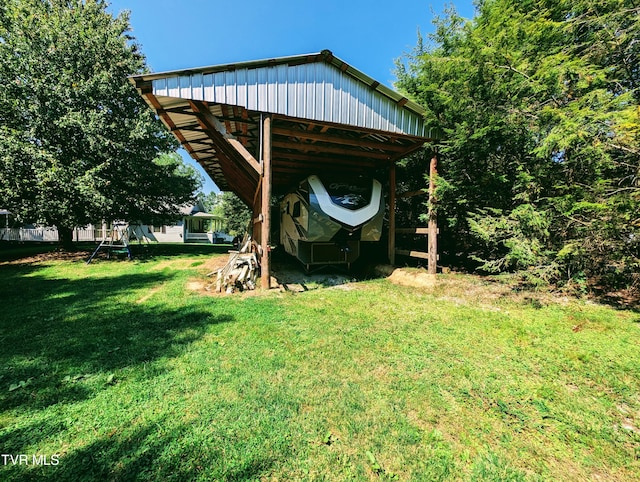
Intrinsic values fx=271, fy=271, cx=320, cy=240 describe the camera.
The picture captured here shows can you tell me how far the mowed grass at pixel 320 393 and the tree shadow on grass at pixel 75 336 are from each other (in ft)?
0.08

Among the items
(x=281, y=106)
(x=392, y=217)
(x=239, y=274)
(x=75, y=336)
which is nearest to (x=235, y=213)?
(x=392, y=217)

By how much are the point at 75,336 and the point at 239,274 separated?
10.1ft

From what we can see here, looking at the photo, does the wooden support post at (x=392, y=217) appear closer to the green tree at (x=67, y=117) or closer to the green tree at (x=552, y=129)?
the green tree at (x=552, y=129)

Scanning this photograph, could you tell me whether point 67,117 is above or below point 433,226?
above

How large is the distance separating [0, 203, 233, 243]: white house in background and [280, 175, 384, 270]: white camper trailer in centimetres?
1101

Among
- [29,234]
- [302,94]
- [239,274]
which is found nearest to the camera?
[302,94]

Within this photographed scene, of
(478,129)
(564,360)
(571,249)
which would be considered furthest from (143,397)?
(478,129)

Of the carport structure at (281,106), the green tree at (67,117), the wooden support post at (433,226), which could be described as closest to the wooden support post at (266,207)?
the carport structure at (281,106)

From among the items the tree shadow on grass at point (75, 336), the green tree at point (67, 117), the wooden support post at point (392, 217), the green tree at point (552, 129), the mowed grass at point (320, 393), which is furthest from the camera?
the green tree at point (67, 117)

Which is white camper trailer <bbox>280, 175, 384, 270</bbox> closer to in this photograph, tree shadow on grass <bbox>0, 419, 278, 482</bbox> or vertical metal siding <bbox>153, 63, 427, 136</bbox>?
vertical metal siding <bbox>153, 63, 427, 136</bbox>

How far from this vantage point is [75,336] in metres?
3.62

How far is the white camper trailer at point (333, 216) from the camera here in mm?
7066

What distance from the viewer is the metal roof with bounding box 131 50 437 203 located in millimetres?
5480

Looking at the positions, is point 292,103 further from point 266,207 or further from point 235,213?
point 235,213
